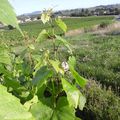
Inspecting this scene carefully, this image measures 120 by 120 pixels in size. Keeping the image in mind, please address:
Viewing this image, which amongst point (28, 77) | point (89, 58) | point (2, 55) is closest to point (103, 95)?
point (28, 77)

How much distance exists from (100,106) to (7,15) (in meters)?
4.88

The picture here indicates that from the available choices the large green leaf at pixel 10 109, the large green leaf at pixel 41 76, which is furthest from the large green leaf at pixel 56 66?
the large green leaf at pixel 10 109

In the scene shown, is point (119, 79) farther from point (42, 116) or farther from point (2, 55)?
point (2, 55)

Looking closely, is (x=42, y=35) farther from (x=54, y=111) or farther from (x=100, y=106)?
(x=100, y=106)

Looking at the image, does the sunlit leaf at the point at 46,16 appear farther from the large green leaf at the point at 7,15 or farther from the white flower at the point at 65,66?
the large green leaf at the point at 7,15

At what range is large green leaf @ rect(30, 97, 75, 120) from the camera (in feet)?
4.62

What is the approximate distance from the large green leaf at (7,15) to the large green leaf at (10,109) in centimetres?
11

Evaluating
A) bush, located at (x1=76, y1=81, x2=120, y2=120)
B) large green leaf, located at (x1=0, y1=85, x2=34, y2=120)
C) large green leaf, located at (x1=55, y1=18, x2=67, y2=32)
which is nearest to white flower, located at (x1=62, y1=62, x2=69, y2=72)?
large green leaf, located at (x1=55, y1=18, x2=67, y2=32)

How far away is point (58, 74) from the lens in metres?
1.42

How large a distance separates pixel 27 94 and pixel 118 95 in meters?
4.61

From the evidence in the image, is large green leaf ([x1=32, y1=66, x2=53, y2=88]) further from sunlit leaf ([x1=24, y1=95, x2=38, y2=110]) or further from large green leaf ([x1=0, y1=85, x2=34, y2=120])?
large green leaf ([x1=0, y1=85, x2=34, y2=120])

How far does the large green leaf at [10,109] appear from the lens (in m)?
0.51

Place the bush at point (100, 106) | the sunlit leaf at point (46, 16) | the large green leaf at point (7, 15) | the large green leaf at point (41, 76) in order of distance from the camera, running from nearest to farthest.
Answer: the large green leaf at point (7, 15)
the large green leaf at point (41, 76)
the sunlit leaf at point (46, 16)
the bush at point (100, 106)

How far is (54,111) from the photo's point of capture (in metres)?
1.47
